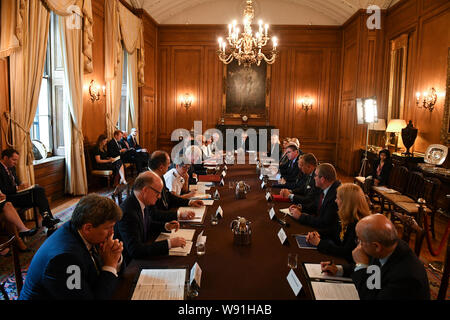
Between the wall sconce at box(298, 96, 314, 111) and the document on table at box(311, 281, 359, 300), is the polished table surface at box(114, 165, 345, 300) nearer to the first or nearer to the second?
the document on table at box(311, 281, 359, 300)

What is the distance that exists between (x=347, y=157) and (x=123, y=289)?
1005cm

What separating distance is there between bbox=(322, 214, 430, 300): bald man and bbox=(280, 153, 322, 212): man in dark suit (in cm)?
185

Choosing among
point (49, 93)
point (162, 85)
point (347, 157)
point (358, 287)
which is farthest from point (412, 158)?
point (162, 85)

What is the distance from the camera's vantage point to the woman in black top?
761 centimetres

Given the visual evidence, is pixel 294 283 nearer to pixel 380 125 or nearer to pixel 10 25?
pixel 10 25

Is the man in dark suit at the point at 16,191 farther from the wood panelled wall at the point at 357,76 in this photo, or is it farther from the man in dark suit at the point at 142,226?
the wood panelled wall at the point at 357,76

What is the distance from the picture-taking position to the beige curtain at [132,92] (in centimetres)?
1016

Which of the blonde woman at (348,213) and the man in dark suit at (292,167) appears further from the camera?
the man in dark suit at (292,167)

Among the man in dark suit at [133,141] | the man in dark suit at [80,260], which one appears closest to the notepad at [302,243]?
the man in dark suit at [80,260]

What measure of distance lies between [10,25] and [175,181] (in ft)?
11.1

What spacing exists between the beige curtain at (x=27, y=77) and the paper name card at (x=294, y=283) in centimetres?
493

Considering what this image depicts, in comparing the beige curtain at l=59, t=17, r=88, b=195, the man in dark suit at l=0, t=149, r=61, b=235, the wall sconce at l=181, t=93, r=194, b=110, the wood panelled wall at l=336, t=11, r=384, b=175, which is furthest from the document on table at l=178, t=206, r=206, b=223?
the wall sconce at l=181, t=93, r=194, b=110
